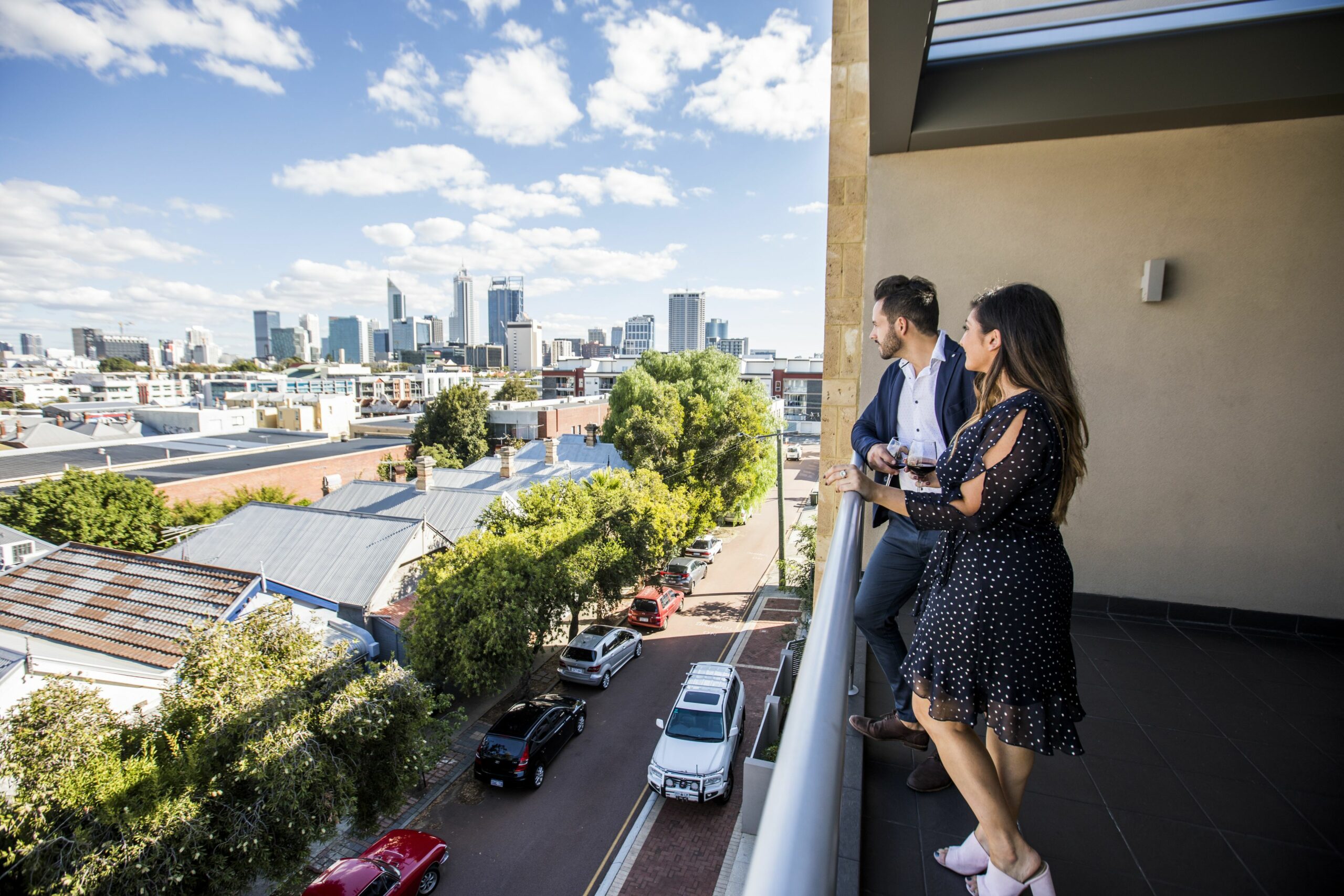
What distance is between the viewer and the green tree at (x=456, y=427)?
30812 millimetres

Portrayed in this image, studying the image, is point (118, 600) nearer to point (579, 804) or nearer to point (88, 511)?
point (579, 804)

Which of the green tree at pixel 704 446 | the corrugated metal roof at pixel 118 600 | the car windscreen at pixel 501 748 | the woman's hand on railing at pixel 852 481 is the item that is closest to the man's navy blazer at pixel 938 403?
the woman's hand on railing at pixel 852 481

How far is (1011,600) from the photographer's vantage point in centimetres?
131

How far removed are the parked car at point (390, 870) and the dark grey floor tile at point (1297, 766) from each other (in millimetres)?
7574

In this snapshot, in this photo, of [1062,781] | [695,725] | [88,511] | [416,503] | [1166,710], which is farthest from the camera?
[416,503]

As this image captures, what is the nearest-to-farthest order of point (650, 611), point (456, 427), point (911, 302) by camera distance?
point (911, 302)
point (650, 611)
point (456, 427)

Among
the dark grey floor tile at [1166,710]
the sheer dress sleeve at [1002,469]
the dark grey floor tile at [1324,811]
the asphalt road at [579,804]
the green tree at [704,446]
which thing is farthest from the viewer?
the green tree at [704,446]

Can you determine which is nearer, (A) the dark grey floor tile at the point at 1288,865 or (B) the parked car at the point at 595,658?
(A) the dark grey floor tile at the point at 1288,865

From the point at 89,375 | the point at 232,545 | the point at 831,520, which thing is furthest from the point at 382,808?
the point at 89,375

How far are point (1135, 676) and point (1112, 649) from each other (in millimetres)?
302

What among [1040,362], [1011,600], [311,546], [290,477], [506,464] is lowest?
[290,477]

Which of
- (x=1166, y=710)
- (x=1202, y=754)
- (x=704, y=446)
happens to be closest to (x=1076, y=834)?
(x=1202, y=754)

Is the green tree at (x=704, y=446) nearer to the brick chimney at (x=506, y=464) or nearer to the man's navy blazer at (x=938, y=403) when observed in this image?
the brick chimney at (x=506, y=464)

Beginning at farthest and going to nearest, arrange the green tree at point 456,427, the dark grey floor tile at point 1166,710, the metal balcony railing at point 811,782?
the green tree at point 456,427 < the dark grey floor tile at point 1166,710 < the metal balcony railing at point 811,782
